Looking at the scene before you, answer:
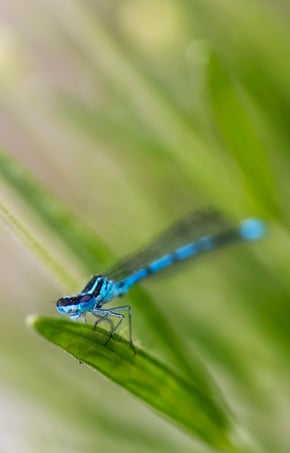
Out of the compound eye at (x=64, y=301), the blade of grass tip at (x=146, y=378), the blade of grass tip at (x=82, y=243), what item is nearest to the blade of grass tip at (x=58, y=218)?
the blade of grass tip at (x=82, y=243)

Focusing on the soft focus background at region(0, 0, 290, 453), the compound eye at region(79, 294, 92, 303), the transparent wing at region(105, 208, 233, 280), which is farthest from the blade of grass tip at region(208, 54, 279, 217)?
the compound eye at region(79, 294, 92, 303)

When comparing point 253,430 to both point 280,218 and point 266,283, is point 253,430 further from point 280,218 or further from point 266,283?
point 280,218

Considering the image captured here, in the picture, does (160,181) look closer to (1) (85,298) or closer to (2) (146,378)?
(1) (85,298)

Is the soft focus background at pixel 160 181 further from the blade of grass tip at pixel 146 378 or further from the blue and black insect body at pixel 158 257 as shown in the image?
the blade of grass tip at pixel 146 378

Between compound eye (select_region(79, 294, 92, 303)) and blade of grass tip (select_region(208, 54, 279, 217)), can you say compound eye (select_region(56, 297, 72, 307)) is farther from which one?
blade of grass tip (select_region(208, 54, 279, 217))

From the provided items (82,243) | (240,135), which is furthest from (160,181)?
(82,243)

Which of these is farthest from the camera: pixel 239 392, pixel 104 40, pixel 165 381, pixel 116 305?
pixel 239 392

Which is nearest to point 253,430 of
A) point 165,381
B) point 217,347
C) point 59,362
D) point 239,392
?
point 239,392
